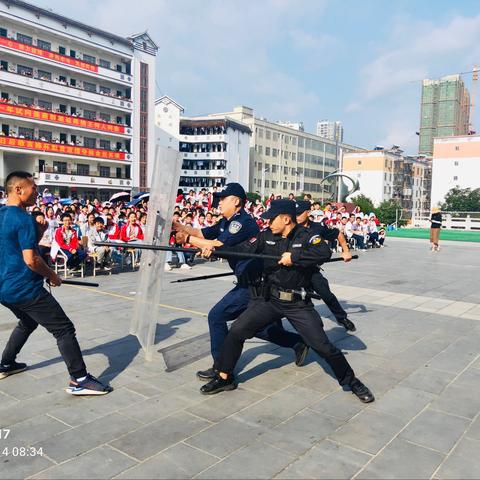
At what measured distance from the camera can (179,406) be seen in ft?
12.5

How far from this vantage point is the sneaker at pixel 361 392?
3.91 metres

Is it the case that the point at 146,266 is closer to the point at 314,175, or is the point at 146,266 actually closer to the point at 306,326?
the point at 306,326

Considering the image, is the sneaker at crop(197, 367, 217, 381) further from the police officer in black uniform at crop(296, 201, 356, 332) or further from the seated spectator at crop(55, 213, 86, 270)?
the seated spectator at crop(55, 213, 86, 270)

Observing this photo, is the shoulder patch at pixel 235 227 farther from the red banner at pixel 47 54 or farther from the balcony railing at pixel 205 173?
the balcony railing at pixel 205 173

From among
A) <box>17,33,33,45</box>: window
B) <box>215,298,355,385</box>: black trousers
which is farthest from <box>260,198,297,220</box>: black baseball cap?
<box>17,33,33,45</box>: window

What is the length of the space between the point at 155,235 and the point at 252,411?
179 cm

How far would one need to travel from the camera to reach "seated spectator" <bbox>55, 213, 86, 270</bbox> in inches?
398

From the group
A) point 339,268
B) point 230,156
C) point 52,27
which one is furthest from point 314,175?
point 339,268

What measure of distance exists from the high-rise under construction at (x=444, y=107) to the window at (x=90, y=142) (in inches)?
3447

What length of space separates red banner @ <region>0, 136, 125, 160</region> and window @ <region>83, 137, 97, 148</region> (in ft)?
2.97

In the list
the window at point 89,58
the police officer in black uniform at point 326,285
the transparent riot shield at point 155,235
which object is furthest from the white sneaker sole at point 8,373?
the window at point 89,58

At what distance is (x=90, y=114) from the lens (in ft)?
135

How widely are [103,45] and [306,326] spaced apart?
43231 mm

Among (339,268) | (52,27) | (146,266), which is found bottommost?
(339,268)
